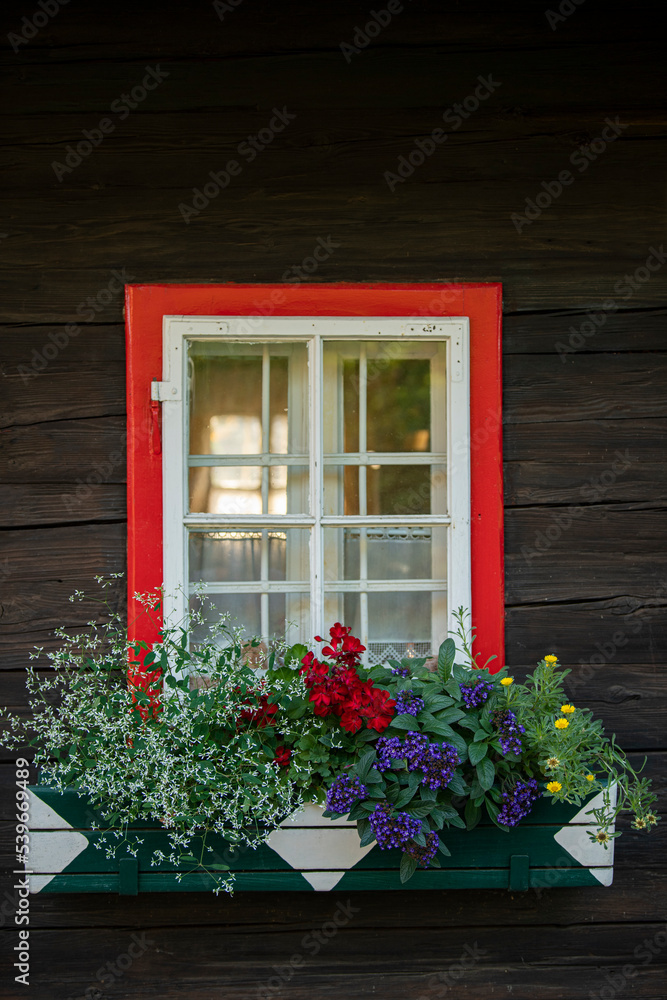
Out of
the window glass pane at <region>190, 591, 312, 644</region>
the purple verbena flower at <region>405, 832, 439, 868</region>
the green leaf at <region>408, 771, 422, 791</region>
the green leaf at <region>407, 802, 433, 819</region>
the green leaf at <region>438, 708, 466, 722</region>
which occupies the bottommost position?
the purple verbena flower at <region>405, 832, 439, 868</region>

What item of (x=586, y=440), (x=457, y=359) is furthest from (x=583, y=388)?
(x=457, y=359)

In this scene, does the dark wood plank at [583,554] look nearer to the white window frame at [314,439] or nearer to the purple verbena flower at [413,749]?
the white window frame at [314,439]

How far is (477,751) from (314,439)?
0.90 meters

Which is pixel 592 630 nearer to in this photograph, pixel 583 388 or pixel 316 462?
pixel 583 388

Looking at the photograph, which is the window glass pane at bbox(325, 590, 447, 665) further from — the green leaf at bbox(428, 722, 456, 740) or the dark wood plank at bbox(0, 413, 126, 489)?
the dark wood plank at bbox(0, 413, 126, 489)

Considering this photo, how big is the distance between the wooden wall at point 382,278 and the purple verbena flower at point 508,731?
0.31 meters

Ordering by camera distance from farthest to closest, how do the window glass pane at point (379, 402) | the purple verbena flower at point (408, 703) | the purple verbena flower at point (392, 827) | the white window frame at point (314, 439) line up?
the window glass pane at point (379, 402) → the white window frame at point (314, 439) → the purple verbena flower at point (408, 703) → the purple verbena flower at point (392, 827)

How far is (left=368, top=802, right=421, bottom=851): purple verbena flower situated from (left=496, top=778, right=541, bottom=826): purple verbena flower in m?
0.22

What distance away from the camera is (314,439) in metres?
2.15

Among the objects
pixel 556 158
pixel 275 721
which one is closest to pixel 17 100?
pixel 556 158

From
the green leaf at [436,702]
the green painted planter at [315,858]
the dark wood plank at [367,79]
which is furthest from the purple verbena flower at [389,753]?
the dark wood plank at [367,79]

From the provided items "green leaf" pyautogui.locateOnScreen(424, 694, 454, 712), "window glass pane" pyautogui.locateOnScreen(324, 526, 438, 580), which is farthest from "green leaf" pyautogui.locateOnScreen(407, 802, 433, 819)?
"window glass pane" pyautogui.locateOnScreen(324, 526, 438, 580)

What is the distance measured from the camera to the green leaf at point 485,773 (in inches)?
71.4

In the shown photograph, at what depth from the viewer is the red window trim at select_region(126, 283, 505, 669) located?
2102 millimetres
